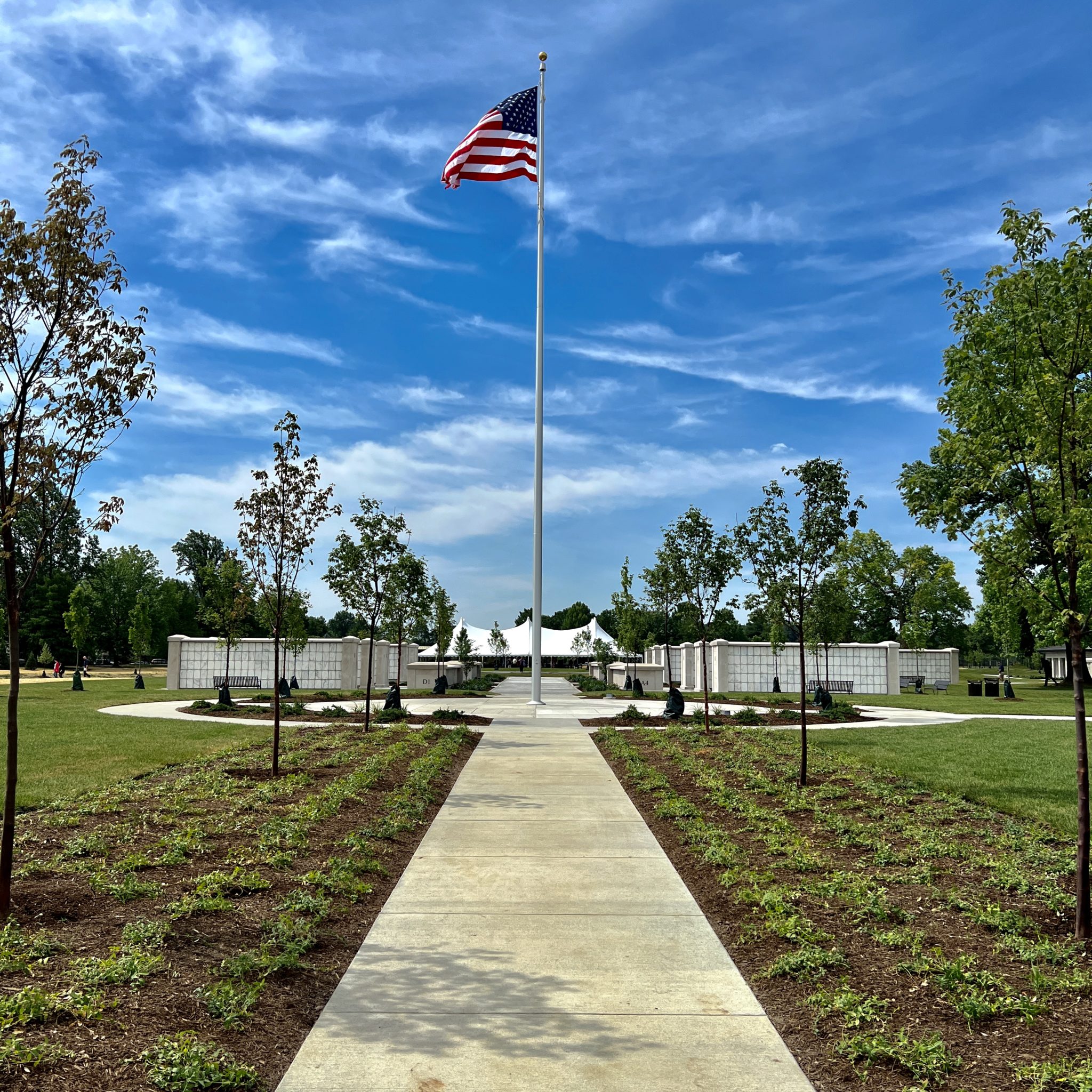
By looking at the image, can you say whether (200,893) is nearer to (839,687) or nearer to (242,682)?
(242,682)

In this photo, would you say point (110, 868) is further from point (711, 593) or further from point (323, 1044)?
point (711, 593)

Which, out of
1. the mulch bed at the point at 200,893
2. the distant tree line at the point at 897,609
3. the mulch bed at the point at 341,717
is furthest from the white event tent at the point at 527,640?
the mulch bed at the point at 200,893

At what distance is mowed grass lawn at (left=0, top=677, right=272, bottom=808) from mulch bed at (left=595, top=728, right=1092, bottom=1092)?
7.60 metres

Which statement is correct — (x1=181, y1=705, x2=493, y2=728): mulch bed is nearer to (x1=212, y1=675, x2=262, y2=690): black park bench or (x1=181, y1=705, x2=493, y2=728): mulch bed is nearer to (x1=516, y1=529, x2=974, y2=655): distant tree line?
(x1=212, y1=675, x2=262, y2=690): black park bench

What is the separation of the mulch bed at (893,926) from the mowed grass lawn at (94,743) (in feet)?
24.9

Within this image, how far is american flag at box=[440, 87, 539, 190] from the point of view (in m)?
22.9

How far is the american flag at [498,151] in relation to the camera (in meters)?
22.9

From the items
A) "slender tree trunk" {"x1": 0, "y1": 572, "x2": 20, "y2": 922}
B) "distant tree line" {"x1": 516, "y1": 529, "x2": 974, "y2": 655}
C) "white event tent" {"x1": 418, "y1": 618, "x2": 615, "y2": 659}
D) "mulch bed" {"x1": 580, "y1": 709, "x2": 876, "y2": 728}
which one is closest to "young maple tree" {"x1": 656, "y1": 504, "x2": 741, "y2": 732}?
"mulch bed" {"x1": 580, "y1": 709, "x2": 876, "y2": 728}

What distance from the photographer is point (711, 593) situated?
19875 millimetres

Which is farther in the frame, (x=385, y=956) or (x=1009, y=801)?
(x=1009, y=801)

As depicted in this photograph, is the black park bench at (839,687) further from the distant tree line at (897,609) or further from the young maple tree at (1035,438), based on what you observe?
the young maple tree at (1035,438)

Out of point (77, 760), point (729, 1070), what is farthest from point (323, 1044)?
point (77, 760)

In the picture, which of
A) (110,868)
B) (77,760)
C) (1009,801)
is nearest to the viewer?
(110,868)

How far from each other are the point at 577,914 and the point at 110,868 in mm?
3931
